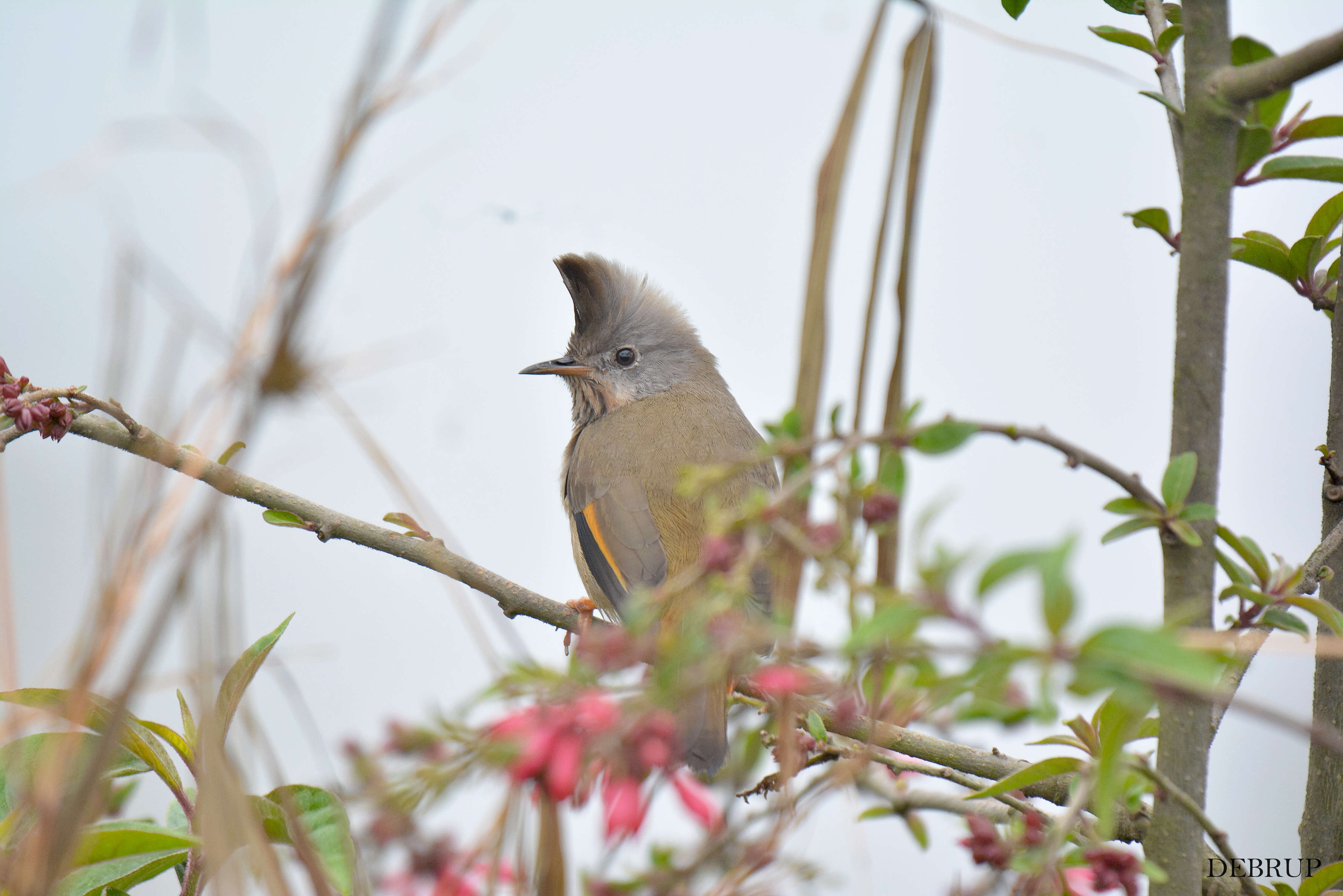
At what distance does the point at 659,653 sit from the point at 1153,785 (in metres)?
0.43

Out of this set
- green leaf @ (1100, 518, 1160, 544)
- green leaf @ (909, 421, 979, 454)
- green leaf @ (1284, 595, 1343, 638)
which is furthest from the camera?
green leaf @ (1284, 595, 1343, 638)

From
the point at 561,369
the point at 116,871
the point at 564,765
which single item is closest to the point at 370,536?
the point at 116,871

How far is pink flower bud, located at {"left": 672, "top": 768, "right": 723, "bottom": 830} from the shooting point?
504mm

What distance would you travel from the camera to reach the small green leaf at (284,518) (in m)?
1.10

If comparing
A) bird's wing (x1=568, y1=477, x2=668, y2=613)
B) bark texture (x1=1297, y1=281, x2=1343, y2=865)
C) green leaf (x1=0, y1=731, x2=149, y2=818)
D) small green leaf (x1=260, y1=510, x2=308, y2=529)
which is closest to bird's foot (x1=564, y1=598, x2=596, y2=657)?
bird's wing (x1=568, y1=477, x2=668, y2=613)

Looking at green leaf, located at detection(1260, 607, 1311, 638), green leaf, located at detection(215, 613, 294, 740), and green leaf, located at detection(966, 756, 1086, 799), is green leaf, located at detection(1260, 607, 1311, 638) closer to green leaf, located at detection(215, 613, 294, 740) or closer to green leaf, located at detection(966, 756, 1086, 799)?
green leaf, located at detection(966, 756, 1086, 799)

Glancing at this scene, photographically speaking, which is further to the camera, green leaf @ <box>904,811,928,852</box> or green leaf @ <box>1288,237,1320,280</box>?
green leaf @ <box>904,811,928,852</box>

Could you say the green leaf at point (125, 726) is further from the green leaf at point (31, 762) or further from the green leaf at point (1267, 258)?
Result: the green leaf at point (1267, 258)

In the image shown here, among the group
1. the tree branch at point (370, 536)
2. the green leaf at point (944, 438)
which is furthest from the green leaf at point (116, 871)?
the green leaf at point (944, 438)

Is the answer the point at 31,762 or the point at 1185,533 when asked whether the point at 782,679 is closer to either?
the point at 1185,533

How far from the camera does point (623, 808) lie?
0.45m

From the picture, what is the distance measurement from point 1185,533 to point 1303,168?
13.0 inches

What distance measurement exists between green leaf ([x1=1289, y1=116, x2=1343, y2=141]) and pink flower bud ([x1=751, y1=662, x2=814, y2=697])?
24.2 inches

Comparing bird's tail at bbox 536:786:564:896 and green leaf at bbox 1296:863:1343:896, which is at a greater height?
bird's tail at bbox 536:786:564:896
